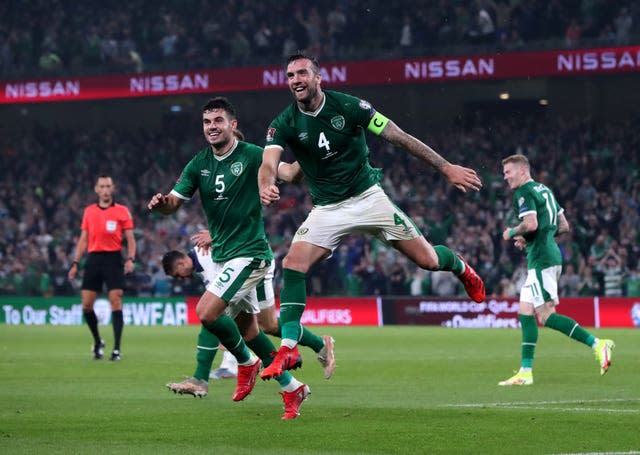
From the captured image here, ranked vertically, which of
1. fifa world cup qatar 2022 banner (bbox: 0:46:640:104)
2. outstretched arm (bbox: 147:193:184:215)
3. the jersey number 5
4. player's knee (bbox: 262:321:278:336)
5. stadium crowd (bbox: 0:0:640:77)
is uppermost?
stadium crowd (bbox: 0:0:640:77)

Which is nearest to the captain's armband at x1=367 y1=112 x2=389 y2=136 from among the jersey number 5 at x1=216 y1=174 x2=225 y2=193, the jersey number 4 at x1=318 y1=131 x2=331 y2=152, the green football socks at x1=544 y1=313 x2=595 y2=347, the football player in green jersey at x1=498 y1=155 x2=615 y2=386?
the jersey number 4 at x1=318 y1=131 x2=331 y2=152

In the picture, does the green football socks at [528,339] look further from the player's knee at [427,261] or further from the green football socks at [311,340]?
the player's knee at [427,261]

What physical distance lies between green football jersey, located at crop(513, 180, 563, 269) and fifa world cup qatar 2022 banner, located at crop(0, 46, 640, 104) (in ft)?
60.5

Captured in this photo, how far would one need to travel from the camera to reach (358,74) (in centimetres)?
3425

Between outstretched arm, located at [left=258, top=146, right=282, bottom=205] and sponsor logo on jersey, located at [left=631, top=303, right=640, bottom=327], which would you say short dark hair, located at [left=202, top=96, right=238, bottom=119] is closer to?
outstretched arm, located at [left=258, top=146, right=282, bottom=205]

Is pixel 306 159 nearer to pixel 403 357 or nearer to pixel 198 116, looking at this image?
pixel 403 357

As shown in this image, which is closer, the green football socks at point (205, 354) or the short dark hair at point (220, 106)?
the short dark hair at point (220, 106)

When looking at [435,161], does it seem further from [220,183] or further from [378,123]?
[220,183]

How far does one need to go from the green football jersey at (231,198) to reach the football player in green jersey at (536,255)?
11.8 feet

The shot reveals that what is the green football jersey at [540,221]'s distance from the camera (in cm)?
1331

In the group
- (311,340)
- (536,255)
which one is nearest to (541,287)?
(536,255)

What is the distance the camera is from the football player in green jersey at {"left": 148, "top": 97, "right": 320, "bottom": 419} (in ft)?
33.4

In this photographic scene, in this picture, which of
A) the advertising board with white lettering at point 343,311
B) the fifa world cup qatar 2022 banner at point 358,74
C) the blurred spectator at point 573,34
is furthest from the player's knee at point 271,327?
the blurred spectator at point 573,34

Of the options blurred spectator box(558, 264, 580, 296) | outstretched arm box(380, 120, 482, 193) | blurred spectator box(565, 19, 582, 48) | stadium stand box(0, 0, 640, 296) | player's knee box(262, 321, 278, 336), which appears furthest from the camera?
blurred spectator box(565, 19, 582, 48)
